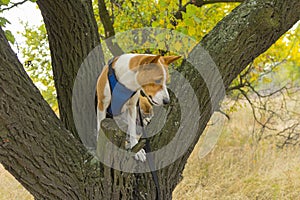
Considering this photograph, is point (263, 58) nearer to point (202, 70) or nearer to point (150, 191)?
point (202, 70)

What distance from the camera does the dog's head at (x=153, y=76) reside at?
6.62 feet

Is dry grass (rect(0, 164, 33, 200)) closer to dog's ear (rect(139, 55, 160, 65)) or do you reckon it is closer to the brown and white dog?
the brown and white dog

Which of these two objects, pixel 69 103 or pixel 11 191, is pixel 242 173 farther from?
pixel 69 103

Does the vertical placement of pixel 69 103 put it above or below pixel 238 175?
above

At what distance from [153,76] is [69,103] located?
3.14 ft

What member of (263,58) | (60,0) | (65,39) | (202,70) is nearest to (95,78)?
(65,39)

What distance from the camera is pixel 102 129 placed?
6.19 feet

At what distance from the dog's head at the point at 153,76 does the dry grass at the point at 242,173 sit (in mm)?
3200

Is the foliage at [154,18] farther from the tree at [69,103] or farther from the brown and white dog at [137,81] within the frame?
the brown and white dog at [137,81]

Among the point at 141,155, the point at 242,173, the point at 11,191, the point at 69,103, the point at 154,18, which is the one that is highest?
the point at 154,18

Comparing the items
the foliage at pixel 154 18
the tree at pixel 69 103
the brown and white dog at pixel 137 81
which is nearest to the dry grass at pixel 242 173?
the foliage at pixel 154 18

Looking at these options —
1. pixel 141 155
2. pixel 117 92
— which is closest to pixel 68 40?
pixel 117 92

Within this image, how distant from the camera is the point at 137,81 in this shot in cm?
211

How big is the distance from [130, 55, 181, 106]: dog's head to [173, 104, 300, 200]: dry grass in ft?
10.5
